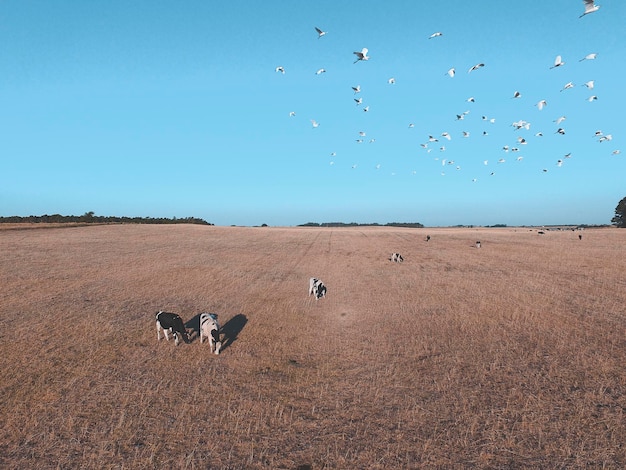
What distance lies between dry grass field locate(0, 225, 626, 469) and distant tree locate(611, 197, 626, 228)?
4229 inches

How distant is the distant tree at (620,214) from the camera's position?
10169 cm

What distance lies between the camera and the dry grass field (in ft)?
22.5

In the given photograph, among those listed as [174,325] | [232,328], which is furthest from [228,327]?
[174,325]

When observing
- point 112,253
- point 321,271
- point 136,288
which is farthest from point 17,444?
point 112,253

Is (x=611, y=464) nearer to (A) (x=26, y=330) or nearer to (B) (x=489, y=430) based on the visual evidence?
(B) (x=489, y=430)

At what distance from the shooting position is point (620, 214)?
103688 millimetres

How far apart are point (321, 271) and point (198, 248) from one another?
19.7 metres

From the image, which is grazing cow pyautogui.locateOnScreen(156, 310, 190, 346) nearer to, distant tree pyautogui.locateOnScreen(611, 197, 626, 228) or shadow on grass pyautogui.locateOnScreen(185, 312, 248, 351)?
shadow on grass pyautogui.locateOnScreen(185, 312, 248, 351)

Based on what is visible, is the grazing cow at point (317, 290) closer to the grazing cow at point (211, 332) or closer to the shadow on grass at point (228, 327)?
the shadow on grass at point (228, 327)

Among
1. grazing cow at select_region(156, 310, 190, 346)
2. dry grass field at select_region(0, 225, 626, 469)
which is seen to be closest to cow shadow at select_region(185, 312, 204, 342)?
dry grass field at select_region(0, 225, 626, 469)

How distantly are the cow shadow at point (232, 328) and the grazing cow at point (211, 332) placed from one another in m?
0.42

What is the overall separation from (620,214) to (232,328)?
12908cm

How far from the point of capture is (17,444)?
6949 mm

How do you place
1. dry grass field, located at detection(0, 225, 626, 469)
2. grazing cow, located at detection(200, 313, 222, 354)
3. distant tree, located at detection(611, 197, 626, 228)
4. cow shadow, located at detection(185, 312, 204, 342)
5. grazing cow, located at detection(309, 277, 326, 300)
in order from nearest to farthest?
dry grass field, located at detection(0, 225, 626, 469)
grazing cow, located at detection(200, 313, 222, 354)
cow shadow, located at detection(185, 312, 204, 342)
grazing cow, located at detection(309, 277, 326, 300)
distant tree, located at detection(611, 197, 626, 228)
